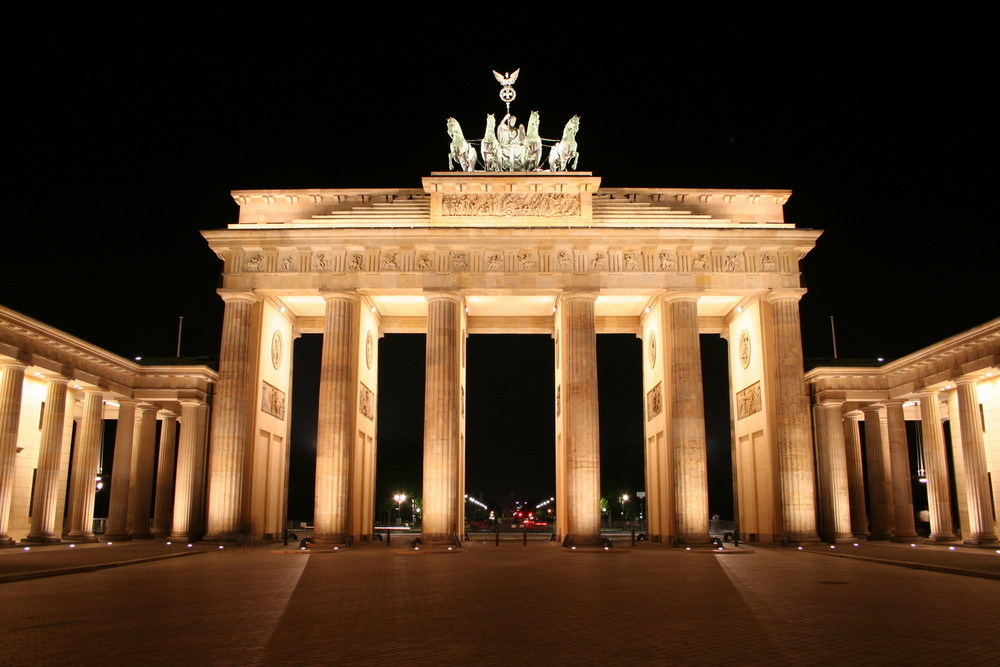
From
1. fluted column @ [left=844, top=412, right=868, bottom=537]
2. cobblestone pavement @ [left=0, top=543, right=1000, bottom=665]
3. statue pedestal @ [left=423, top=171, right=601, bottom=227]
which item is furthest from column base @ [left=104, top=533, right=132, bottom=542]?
fluted column @ [left=844, top=412, right=868, bottom=537]

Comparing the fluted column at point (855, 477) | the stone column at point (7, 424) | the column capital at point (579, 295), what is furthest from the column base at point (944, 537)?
the stone column at point (7, 424)

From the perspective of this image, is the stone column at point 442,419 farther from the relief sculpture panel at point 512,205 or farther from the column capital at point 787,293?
A: the column capital at point 787,293

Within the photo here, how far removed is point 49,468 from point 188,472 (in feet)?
20.8

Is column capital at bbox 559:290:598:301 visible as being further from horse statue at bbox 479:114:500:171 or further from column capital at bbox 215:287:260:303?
column capital at bbox 215:287:260:303

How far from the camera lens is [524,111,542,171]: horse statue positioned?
137 feet

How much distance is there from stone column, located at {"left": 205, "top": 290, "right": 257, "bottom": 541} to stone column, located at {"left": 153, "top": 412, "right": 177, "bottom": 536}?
11.9 meters

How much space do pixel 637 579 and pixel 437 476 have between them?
18212 mm

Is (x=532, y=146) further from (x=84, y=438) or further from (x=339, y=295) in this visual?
(x=84, y=438)

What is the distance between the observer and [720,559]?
2844cm

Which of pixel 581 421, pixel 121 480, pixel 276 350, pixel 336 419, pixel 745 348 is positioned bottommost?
pixel 121 480

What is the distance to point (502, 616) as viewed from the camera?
44.5 ft

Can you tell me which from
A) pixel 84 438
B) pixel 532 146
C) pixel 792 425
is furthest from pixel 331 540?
pixel 532 146

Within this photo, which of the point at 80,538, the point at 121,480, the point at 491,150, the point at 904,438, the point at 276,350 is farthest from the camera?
the point at 276,350

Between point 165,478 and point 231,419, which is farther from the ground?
point 231,419
